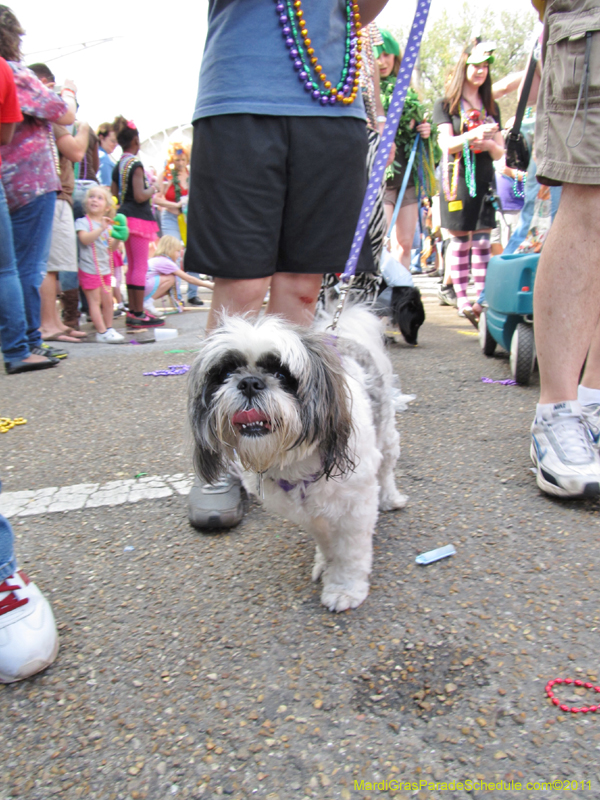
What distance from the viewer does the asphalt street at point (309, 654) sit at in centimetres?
120

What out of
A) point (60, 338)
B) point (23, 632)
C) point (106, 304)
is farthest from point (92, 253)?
point (23, 632)

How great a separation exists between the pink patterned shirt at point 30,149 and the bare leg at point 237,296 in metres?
3.35

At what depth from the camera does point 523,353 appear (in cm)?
367

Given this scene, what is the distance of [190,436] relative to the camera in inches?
69.3

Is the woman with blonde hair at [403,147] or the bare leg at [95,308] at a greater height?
the woman with blonde hair at [403,147]

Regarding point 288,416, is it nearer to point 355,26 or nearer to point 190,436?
point 190,436

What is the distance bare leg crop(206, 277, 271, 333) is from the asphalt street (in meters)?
0.36

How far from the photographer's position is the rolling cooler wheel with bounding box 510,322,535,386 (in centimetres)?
366

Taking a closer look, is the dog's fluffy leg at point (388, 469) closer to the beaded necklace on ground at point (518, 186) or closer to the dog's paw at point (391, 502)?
the dog's paw at point (391, 502)

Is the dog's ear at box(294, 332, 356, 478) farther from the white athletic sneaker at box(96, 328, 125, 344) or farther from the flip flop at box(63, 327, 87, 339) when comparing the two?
the flip flop at box(63, 327, 87, 339)

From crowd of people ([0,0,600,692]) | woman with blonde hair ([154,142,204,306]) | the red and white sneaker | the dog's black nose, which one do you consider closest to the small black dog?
crowd of people ([0,0,600,692])

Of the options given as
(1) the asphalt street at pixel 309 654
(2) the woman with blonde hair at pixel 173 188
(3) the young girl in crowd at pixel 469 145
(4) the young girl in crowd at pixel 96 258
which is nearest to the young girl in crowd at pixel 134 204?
(4) the young girl in crowd at pixel 96 258

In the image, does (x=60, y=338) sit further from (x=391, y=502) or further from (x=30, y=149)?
(x=391, y=502)

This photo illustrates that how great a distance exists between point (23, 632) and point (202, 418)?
73cm
